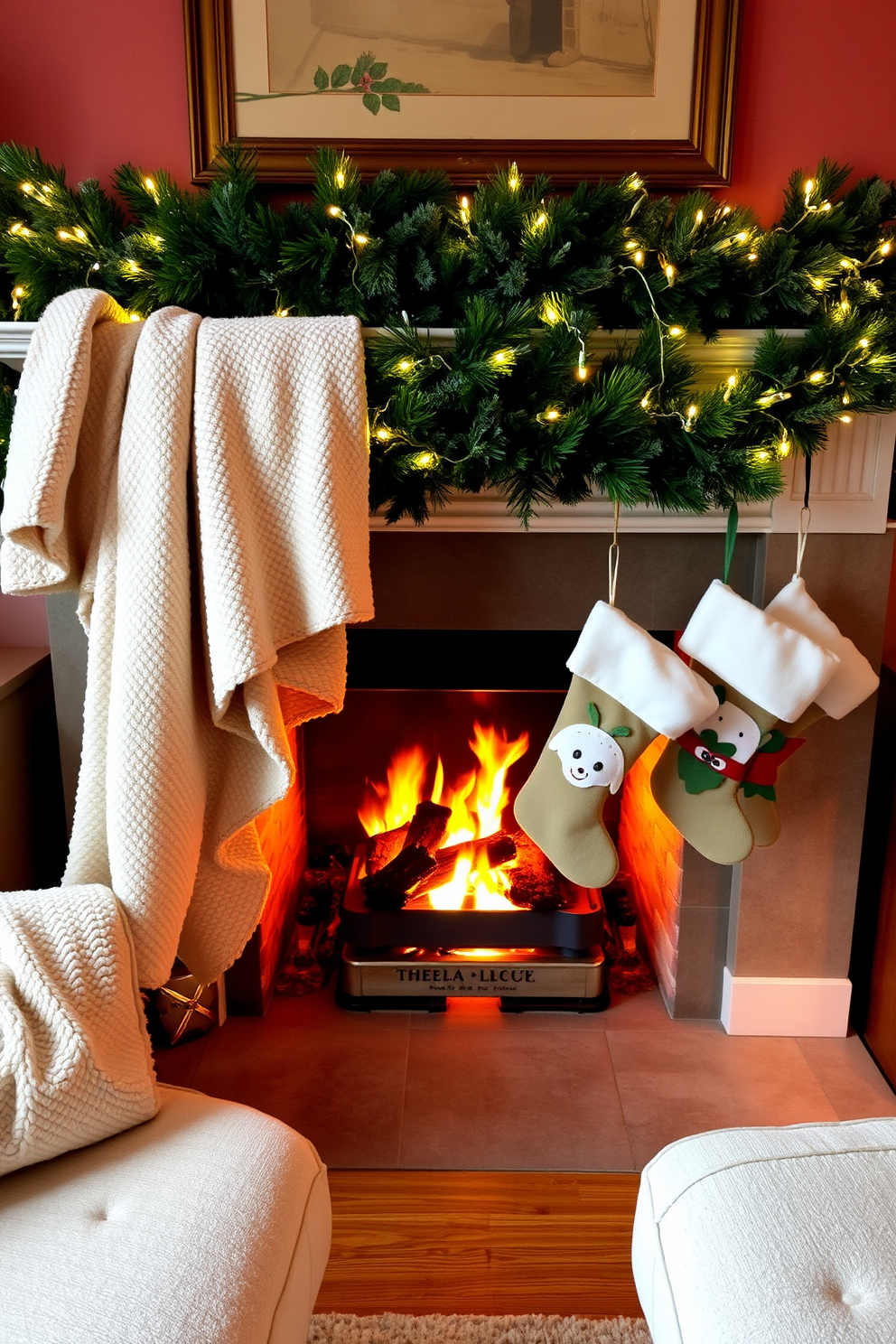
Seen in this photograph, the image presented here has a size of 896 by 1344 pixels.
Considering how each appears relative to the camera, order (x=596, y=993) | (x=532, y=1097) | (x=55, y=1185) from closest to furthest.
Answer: (x=55, y=1185)
(x=532, y=1097)
(x=596, y=993)

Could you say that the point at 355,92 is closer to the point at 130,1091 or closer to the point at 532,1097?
the point at 130,1091

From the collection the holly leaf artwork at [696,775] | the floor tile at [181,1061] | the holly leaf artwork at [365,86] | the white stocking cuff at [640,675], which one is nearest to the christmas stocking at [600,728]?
the white stocking cuff at [640,675]

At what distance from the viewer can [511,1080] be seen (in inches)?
68.9

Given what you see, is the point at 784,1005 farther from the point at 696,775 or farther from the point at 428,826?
the point at 428,826

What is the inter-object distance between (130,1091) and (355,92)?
4.98 feet

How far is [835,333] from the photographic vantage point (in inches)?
54.5

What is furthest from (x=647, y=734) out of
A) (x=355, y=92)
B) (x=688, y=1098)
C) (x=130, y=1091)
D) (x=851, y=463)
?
(x=355, y=92)

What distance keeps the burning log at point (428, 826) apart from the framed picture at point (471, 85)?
124 centimetres

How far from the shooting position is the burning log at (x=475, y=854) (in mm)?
2037

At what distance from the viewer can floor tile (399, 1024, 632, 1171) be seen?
158 cm

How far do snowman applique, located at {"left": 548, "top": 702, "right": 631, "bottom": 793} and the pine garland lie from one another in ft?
1.11

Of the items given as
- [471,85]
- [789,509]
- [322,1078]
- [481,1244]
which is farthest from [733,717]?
[471,85]

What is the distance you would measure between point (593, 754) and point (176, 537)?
0.70 m

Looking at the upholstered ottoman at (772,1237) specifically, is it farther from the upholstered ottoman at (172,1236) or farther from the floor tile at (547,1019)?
the floor tile at (547,1019)
